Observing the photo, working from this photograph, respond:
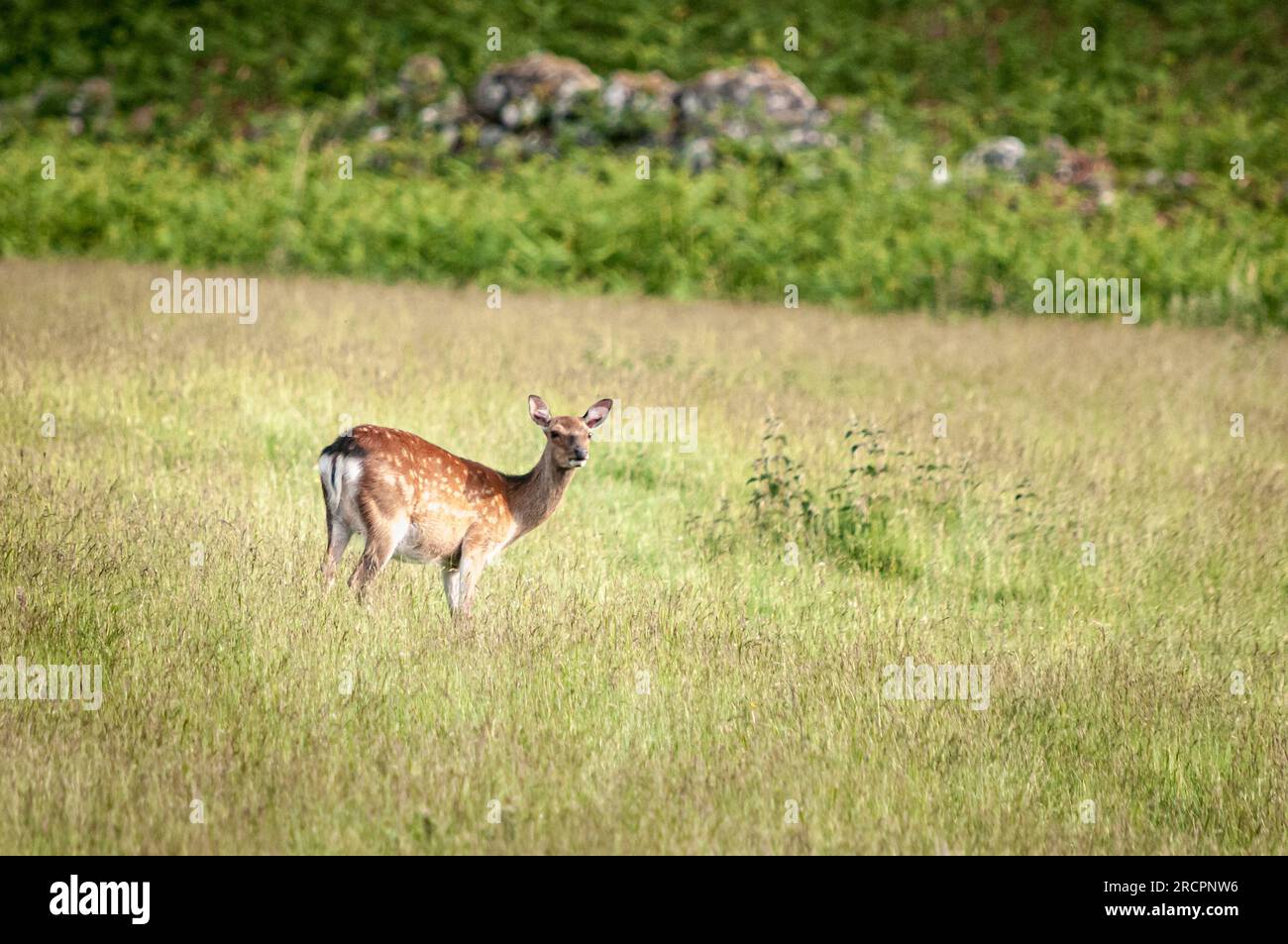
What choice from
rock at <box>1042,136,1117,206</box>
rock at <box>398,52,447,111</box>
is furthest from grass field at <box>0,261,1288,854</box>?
rock at <box>398,52,447,111</box>

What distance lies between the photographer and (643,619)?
25.8ft

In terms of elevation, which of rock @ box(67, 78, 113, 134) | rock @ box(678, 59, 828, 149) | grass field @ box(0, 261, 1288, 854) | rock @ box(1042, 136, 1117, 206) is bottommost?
grass field @ box(0, 261, 1288, 854)

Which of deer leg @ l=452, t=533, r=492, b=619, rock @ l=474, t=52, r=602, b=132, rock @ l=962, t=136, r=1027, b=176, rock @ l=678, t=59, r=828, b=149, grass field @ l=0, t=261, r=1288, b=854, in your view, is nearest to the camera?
grass field @ l=0, t=261, r=1288, b=854

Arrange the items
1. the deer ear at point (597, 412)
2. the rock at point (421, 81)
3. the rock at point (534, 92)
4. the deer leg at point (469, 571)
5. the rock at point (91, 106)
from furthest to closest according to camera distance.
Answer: the rock at point (91, 106) < the rock at point (421, 81) < the rock at point (534, 92) < the deer ear at point (597, 412) < the deer leg at point (469, 571)

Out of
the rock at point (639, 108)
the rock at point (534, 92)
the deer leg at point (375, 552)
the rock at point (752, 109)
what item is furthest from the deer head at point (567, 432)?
the rock at point (534, 92)

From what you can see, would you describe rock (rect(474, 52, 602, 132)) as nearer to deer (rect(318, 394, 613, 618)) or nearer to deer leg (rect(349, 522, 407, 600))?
deer (rect(318, 394, 613, 618))

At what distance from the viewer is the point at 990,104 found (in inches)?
1172

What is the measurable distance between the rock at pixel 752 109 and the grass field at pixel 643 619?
11458mm

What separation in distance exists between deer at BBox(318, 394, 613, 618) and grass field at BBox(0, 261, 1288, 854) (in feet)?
0.76

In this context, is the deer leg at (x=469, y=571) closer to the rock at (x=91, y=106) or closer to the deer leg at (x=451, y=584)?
the deer leg at (x=451, y=584)

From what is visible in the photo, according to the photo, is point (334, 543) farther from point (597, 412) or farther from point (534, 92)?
point (534, 92)

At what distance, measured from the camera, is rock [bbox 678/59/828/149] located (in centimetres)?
2552

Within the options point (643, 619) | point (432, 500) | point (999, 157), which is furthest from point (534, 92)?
point (643, 619)

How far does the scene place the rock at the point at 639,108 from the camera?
26.2m
